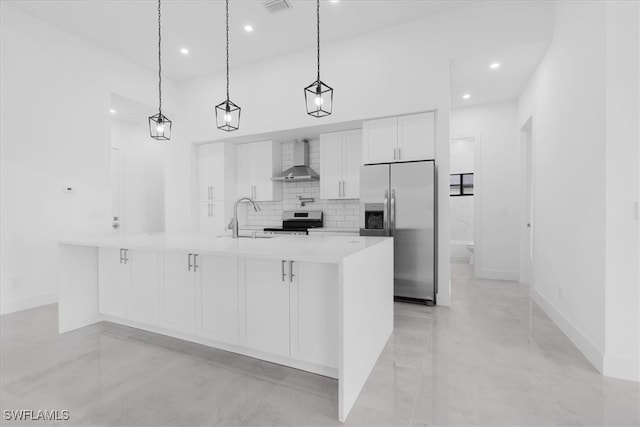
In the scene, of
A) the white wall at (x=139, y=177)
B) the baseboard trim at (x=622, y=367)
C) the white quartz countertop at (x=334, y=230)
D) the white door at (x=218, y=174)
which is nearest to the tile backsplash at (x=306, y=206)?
the white quartz countertop at (x=334, y=230)

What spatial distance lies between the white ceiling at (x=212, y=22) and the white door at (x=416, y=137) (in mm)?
1225

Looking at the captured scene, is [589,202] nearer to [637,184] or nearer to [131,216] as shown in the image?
[637,184]

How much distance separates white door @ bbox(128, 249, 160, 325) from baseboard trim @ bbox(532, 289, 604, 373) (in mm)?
Answer: 3378

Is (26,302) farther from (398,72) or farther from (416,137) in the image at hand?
(398,72)

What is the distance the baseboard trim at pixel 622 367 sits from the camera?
6.44 feet

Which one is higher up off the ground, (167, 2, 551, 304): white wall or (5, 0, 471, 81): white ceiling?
(5, 0, 471, 81): white ceiling

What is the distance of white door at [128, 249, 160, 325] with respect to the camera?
8.69 ft

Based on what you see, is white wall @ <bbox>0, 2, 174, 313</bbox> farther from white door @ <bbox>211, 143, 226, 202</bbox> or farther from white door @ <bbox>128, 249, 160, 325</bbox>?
white door @ <bbox>128, 249, 160, 325</bbox>

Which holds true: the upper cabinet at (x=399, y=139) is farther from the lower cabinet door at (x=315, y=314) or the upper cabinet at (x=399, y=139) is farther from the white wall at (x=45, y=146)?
the white wall at (x=45, y=146)

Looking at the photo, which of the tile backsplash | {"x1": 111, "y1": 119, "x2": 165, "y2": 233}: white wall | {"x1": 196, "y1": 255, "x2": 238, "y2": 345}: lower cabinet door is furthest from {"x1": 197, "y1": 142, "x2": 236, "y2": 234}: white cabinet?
{"x1": 196, "y1": 255, "x2": 238, "y2": 345}: lower cabinet door

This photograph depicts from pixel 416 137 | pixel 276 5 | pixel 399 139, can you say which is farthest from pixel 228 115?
pixel 416 137

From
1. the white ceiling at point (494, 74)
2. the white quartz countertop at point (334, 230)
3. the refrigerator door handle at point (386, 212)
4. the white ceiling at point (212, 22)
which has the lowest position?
the white quartz countertop at point (334, 230)

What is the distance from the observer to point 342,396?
5.24ft

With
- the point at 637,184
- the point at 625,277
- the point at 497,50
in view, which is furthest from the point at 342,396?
the point at 497,50
